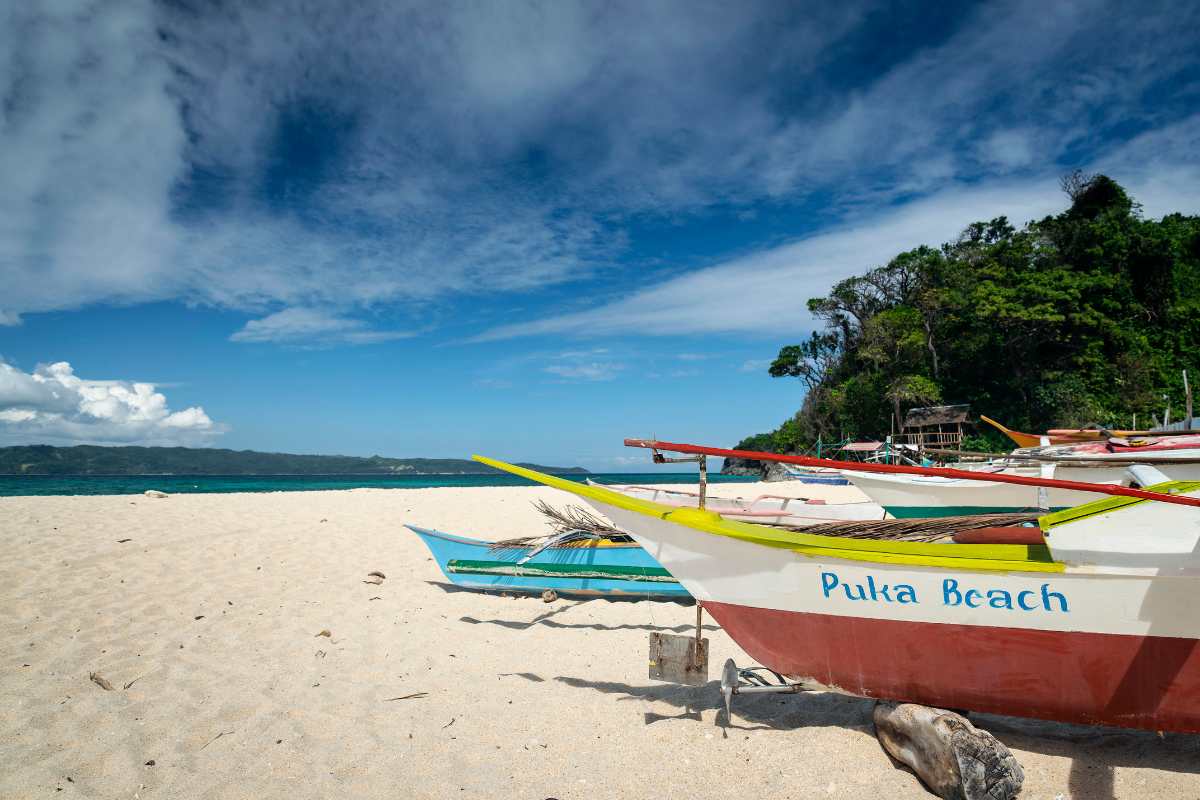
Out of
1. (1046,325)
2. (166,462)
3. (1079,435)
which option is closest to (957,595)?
(1079,435)

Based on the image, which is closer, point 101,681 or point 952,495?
point 101,681

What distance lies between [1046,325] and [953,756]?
33500 mm

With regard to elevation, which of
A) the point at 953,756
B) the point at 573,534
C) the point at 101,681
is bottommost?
the point at 101,681

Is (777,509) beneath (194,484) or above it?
above

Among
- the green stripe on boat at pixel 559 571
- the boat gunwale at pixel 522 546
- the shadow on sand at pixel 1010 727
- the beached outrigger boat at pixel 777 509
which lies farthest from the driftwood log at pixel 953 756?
the boat gunwale at pixel 522 546

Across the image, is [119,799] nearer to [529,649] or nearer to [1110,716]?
[529,649]

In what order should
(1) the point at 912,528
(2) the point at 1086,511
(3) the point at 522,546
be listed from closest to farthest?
1. (2) the point at 1086,511
2. (1) the point at 912,528
3. (3) the point at 522,546

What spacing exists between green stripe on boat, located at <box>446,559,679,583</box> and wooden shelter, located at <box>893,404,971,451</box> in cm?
2797

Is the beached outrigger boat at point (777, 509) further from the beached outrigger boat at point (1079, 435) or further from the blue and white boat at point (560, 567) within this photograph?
the beached outrigger boat at point (1079, 435)

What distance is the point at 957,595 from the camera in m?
3.10

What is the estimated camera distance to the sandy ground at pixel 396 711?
10.2 feet

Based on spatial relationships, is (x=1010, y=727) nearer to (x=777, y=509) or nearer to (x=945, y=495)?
(x=777, y=509)

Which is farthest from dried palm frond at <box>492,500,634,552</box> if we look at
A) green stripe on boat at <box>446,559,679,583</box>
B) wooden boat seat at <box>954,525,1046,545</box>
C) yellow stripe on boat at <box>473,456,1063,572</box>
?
wooden boat seat at <box>954,525,1046,545</box>

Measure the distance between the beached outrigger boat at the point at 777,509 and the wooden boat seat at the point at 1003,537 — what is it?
9.09 feet
